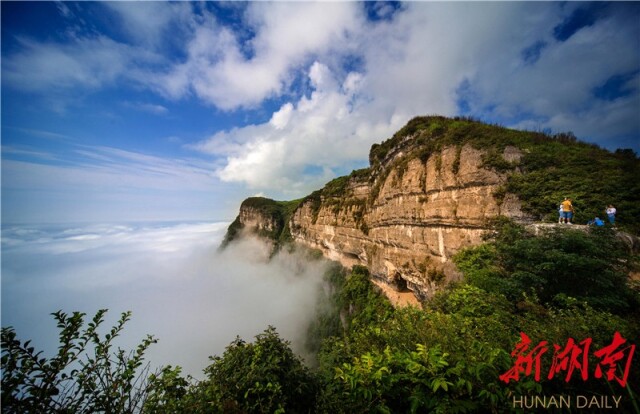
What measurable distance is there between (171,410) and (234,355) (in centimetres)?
166

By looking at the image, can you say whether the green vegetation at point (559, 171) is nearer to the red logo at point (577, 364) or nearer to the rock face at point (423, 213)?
the rock face at point (423, 213)

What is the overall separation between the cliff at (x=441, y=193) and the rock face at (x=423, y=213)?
0.07 metres

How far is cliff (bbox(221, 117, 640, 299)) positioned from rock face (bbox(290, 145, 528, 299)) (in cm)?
7

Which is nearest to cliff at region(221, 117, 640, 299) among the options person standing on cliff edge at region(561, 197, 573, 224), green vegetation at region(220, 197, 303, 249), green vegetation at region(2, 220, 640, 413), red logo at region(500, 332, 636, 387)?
person standing on cliff edge at region(561, 197, 573, 224)

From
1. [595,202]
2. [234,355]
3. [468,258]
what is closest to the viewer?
[234,355]

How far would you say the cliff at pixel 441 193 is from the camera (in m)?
14.6

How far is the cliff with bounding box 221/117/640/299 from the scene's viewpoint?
47.8ft

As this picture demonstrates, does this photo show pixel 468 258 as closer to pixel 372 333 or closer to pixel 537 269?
pixel 537 269

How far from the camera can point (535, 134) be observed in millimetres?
17719

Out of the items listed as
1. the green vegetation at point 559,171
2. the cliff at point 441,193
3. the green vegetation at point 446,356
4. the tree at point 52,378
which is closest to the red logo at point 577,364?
the green vegetation at point 446,356

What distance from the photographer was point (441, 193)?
62.3ft

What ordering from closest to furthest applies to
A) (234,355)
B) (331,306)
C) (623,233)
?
(234,355), (623,233), (331,306)

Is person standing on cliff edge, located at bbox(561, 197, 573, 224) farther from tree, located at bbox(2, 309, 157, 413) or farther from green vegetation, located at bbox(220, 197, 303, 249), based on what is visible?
green vegetation, located at bbox(220, 197, 303, 249)

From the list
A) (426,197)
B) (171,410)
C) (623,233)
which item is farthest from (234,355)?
(426,197)
